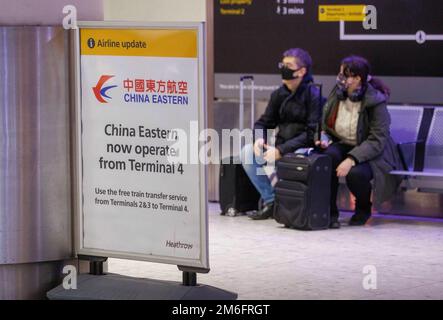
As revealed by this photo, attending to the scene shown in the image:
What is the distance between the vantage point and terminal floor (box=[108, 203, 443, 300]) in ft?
22.1

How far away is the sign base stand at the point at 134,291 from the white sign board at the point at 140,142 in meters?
0.17

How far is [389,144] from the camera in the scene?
9312 millimetres

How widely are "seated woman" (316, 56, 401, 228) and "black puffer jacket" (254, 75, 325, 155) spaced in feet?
0.43

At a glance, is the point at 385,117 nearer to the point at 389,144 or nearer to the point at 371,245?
the point at 389,144

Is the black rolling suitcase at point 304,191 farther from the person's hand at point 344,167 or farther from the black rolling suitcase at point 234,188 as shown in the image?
the black rolling suitcase at point 234,188

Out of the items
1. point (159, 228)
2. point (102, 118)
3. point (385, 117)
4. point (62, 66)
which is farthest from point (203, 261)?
point (385, 117)

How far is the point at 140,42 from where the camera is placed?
19.6 feet

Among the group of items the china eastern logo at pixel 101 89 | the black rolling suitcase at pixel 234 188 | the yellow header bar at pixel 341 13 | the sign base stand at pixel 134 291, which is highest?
the yellow header bar at pixel 341 13

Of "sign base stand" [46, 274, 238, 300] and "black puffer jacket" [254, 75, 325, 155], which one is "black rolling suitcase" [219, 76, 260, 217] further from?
"sign base stand" [46, 274, 238, 300]

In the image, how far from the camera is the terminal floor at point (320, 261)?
6750 mm

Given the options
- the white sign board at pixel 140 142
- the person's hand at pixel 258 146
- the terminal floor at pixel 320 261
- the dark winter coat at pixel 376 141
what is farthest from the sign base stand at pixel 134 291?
the person's hand at pixel 258 146

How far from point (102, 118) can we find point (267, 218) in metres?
3.81

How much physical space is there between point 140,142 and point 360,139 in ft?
12.1

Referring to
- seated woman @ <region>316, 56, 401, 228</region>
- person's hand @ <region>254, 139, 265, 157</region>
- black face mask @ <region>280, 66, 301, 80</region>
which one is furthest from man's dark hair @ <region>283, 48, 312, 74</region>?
person's hand @ <region>254, 139, 265, 157</region>
